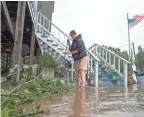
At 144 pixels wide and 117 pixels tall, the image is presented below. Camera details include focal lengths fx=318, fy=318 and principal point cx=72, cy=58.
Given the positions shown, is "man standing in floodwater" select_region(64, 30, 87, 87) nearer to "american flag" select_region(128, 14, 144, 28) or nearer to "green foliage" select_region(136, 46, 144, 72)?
"american flag" select_region(128, 14, 144, 28)

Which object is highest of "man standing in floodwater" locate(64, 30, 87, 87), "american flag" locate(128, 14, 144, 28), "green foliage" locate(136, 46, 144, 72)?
"green foliage" locate(136, 46, 144, 72)

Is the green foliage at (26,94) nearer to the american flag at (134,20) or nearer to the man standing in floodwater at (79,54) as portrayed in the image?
the man standing in floodwater at (79,54)

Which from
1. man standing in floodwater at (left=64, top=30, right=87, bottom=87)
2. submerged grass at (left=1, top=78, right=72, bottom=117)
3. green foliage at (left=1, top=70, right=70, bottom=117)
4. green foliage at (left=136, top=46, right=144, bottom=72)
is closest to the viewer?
submerged grass at (left=1, top=78, right=72, bottom=117)

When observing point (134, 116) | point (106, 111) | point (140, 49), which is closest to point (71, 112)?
point (106, 111)

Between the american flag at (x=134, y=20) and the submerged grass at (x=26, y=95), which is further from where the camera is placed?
the american flag at (x=134, y=20)

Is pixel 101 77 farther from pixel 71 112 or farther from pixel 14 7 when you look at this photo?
pixel 71 112

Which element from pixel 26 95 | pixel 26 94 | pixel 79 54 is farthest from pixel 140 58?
pixel 26 94

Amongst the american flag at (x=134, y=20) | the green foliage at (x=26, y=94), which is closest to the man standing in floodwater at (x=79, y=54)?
the green foliage at (x=26, y=94)

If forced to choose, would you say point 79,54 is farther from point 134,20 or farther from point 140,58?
point 140,58

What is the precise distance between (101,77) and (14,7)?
421cm

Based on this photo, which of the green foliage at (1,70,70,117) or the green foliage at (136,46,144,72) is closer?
the green foliage at (1,70,70,117)

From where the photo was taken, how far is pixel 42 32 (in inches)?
551

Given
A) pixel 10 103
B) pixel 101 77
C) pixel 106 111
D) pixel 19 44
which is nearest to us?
pixel 10 103

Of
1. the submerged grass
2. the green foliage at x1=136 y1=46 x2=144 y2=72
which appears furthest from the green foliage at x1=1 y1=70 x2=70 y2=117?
the green foliage at x1=136 y1=46 x2=144 y2=72
